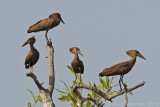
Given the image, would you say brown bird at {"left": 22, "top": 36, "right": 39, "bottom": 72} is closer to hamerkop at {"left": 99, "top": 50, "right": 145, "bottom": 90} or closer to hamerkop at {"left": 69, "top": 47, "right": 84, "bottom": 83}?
hamerkop at {"left": 69, "top": 47, "right": 84, "bottom": 83}

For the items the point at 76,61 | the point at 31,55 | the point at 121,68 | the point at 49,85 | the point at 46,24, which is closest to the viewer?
the point at 121,68

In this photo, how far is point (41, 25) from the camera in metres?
11.6

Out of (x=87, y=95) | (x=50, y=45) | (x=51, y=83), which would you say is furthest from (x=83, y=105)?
(x=50, y=45)

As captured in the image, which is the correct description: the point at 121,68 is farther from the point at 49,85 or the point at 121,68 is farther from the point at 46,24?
the point at 46,24

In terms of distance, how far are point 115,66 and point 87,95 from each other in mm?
2391

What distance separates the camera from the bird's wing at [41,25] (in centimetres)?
1161

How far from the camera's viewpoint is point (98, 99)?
475 inches

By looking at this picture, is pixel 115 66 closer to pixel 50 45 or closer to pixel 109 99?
pixel 109 99

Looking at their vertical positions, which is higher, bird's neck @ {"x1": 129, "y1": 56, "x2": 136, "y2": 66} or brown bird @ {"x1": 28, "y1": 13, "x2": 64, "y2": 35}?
brown bird @ {"x1": 28, "y1": 13, "x2": 64, "y2": 35}

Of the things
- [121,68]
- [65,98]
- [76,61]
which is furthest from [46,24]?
[121,68]

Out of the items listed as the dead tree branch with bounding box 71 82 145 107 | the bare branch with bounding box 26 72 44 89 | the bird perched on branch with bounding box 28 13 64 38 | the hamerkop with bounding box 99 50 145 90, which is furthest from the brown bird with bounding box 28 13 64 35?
the hamerkop with bounding box 99 50 145 90

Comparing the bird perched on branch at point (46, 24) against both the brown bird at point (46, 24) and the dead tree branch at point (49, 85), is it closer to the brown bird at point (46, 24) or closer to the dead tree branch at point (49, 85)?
the brown bird at point (46, 24)

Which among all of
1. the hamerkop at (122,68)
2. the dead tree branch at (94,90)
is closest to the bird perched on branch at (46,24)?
the dead tree branch at (94,90)

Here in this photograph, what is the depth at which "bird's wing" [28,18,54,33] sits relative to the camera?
1161cm
